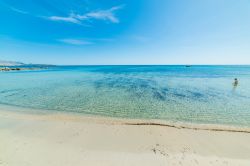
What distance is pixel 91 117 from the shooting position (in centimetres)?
854

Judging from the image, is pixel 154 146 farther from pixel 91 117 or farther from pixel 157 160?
pixel 91 117

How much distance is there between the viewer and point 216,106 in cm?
1074

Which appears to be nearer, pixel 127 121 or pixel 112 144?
pixel 112 144

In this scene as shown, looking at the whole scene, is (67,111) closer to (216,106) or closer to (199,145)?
(199,145)

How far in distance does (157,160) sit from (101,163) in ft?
6.29

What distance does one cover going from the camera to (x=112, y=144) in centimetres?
543

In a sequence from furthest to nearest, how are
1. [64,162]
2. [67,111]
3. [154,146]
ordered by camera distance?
1. [67,111]
2. [154,146]
3. [64,162]

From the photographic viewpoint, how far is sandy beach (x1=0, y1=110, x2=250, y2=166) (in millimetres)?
4402

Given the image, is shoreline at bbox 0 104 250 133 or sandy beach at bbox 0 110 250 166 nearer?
sandy beach at bbox 0 110 250 166

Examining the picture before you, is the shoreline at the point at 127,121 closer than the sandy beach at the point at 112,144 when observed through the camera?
No

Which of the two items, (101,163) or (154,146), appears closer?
(101,163)

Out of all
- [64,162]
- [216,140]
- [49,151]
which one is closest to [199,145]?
[216,140]

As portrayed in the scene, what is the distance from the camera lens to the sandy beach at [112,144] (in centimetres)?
440

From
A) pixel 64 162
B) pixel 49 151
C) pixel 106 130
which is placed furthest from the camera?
pixel 106 130
